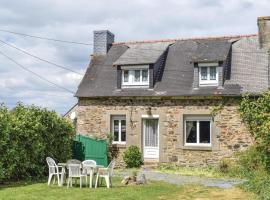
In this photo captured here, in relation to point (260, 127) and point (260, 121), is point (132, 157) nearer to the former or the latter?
point (260, 121)

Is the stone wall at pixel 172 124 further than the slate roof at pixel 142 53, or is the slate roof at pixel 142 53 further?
the slate roof at pixel 142 53

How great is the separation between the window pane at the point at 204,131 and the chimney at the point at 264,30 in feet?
16.9

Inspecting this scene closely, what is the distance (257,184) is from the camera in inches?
597

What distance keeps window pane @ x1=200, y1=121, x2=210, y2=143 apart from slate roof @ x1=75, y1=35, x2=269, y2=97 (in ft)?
5.07

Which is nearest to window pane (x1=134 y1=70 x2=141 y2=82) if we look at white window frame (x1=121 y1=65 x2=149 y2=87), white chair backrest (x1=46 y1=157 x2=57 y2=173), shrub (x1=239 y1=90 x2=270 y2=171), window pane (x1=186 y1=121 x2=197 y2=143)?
white window frame (x1=121 y1=65 x2=149 y2=87)

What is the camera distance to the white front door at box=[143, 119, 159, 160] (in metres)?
24.2

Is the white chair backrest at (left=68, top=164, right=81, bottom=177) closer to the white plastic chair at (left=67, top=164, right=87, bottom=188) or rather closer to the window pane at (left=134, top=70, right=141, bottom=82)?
the white plastic chair at (left=67, top=164, right=87, bottom=188)

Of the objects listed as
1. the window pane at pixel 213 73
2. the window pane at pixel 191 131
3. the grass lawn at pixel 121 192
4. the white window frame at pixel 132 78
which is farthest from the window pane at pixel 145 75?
the grass lawn at pixel 121 192

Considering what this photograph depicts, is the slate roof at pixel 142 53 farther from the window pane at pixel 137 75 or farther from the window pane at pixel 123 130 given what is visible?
the window pane at pixel 123 130

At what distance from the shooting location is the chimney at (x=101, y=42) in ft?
90.9

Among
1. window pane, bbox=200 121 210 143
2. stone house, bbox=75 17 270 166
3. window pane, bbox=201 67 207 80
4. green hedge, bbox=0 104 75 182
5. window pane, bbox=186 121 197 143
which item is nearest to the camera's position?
green hedge, bbox=0 104 75 182

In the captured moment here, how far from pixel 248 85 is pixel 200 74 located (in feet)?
8.14

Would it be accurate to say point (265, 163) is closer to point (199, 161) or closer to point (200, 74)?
point (199, 161)

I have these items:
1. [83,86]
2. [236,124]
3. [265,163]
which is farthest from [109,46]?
[265,163]
